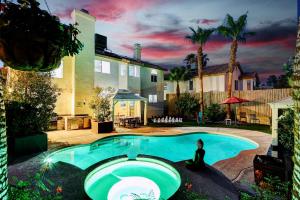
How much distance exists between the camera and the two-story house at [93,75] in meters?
17.2

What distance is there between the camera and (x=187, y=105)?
23.3 m

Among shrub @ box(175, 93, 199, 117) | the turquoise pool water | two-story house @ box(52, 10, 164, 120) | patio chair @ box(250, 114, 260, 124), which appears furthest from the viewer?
shrub @ box(175, 93, 199, 117)

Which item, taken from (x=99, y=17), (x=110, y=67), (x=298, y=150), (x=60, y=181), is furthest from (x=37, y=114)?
(x=99, y=17)

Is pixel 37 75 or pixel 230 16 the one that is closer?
pixel 37 75

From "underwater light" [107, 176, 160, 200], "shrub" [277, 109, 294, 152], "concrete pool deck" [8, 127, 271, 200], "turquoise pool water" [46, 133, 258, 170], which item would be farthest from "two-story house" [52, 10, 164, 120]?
"shrub" [277, 109, 294, 152]

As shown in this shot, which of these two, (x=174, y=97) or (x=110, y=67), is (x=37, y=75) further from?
(x=174, y=97)

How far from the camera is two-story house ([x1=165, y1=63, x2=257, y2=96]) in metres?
28.9

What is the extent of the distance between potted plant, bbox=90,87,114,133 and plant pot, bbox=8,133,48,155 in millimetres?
5655

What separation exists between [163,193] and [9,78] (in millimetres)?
9610

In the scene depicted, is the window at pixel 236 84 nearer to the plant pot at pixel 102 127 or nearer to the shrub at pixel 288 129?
the plant pot at pixel 102 127

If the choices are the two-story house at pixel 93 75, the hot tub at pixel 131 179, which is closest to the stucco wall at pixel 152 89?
the two-story house at pixel 93 75

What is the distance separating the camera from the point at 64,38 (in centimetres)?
187

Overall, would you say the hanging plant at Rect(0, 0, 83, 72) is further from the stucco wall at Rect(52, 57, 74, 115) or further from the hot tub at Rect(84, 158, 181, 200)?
the stucco wall at Rect(52, 57, 74, 115)

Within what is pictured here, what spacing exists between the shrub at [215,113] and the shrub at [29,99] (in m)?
15.9
